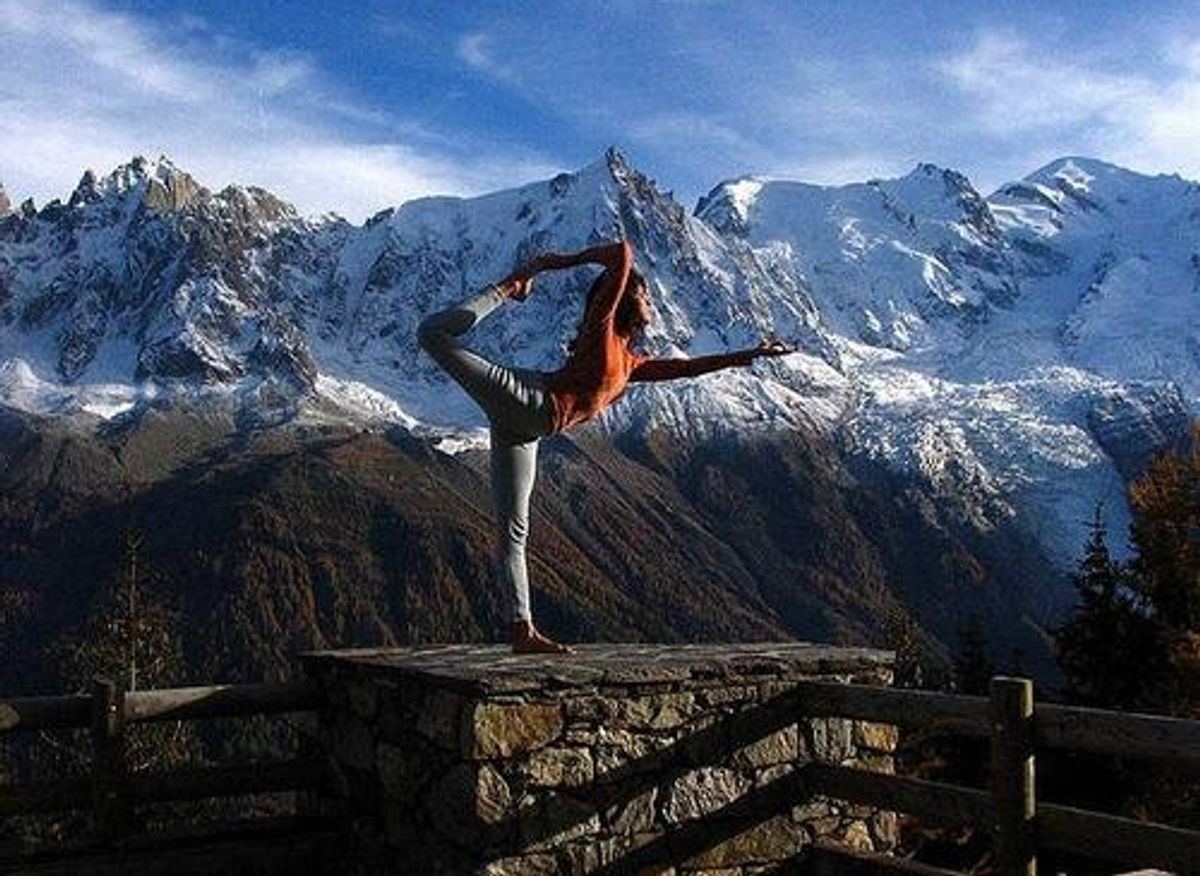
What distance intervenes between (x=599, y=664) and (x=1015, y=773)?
2424mm

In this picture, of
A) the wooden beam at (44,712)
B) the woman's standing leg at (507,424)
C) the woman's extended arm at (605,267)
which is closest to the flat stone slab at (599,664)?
the woman's standing leg at (507,424)

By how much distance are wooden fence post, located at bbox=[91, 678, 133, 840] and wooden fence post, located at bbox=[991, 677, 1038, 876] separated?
483 centimetres

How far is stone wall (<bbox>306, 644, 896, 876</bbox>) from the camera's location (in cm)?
798

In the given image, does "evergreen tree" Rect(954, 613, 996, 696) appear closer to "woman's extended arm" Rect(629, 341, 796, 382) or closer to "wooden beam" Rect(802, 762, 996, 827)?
"woman's extended arm" Rect(629, 341, 796, 382)

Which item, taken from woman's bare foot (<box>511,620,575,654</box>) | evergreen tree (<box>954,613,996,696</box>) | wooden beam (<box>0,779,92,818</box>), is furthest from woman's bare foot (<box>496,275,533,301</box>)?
evergreen tree (<box>954,613,996,696</box>)

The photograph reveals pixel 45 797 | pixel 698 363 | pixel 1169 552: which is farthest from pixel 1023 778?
pixel 1169 552

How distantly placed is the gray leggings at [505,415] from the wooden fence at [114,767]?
1883 millimetres

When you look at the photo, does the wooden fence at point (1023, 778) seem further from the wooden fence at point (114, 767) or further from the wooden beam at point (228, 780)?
the wooden fence at point (114, 767)

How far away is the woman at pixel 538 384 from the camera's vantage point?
9500mm

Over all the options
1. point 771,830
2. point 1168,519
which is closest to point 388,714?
point 771,830

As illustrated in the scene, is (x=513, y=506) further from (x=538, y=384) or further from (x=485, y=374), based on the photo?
(x=485, y=374)

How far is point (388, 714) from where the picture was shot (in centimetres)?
893

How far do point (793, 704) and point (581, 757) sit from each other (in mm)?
1524

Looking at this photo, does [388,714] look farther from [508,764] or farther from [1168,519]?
[1168,519]
